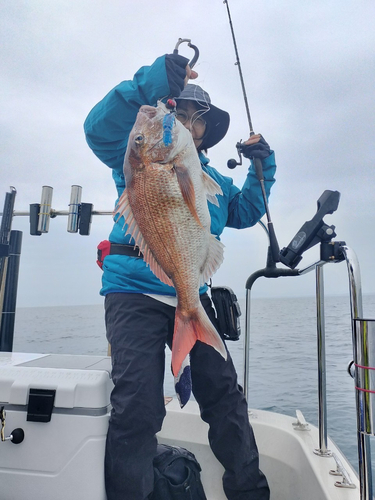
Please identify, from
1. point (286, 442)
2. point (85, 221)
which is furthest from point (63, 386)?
point (85, 221)

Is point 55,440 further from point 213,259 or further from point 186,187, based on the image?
point 186,187

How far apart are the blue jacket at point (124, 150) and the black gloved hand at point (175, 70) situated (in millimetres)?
18

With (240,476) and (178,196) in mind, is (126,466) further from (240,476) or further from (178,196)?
(178,196)

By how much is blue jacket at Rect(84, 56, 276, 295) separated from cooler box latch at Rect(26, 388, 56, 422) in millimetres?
533

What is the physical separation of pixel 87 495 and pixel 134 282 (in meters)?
0.91

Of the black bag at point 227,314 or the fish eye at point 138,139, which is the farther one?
the black bag at point 227,314

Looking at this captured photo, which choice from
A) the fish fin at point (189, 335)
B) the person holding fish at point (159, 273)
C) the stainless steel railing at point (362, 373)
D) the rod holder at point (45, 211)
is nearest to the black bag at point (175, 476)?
the person holding fish at point (159, 273)

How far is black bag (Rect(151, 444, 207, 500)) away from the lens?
67.3 inches

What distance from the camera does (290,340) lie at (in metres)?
9.11

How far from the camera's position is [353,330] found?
1020mm

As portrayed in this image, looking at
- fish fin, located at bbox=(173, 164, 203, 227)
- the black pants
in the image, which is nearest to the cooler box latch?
the black pants

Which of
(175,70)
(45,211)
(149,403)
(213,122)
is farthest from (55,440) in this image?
(45,211)

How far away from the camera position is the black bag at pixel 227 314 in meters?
2.12

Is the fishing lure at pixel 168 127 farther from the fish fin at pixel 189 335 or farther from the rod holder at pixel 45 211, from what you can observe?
the rod holder at pixel 45 211
